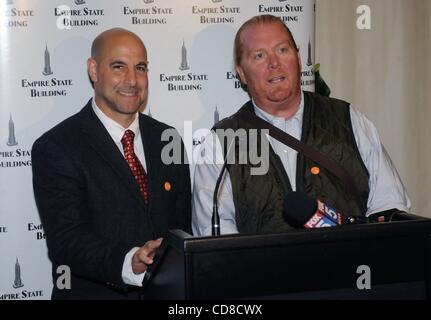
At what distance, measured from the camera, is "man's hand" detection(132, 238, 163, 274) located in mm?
2020

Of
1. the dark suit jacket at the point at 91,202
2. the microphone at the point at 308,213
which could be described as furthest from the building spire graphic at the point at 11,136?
the microphone at the point at 308,213

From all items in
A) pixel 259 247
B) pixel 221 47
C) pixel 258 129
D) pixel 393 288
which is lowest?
pixel 393 288

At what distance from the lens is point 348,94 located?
4168mm

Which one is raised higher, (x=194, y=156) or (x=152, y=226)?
(x=194, y=156)

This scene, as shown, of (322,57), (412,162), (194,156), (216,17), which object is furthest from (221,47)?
(412,162)

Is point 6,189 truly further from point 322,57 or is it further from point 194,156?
point 322,57

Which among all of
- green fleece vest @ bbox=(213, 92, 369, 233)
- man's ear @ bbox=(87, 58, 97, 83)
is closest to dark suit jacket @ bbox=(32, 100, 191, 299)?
man's ear @ bbox=(87, 58, 97, 83)

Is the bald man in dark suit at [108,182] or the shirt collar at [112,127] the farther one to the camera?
the shirt collar at [112,127]

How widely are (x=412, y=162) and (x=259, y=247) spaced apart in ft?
9.71

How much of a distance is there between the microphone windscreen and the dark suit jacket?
767 mm

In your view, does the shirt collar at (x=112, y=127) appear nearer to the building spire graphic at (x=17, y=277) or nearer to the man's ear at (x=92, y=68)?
the man's ear at (x=92, y=68)

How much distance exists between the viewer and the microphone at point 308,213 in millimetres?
1721

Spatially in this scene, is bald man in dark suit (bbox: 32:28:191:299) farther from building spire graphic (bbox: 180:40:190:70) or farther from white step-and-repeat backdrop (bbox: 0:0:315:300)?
building spire graphic (bbox: 180:40:190:70)

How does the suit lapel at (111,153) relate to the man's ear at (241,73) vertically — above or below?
below
